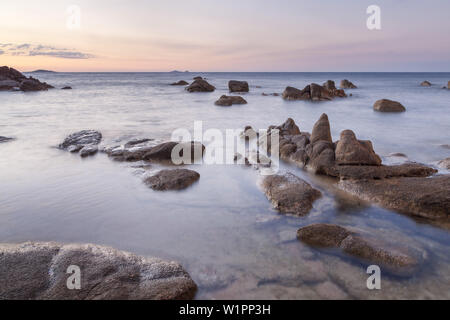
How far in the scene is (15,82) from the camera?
139ft

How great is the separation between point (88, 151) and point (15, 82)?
1707 inches

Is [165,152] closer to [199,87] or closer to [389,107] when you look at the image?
[389,107]

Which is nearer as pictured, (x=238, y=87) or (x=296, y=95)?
(x=296, y=95)

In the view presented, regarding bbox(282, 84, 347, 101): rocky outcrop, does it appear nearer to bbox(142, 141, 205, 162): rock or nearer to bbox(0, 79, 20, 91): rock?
bbox(142, 141, 205, 162): rock

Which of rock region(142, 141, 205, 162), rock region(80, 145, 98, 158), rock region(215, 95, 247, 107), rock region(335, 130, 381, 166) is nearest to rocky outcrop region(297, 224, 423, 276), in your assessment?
rock region(335, 130, 381, 166)

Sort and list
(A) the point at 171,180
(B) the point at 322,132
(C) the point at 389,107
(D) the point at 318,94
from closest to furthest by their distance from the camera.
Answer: (A) the point at 171,180
(B) the point at 322,132
(C) the point at 389,107
(D) the point at 318,94

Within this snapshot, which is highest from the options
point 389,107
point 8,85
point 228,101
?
point 8,85

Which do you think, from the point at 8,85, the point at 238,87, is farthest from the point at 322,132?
the point at 8,85

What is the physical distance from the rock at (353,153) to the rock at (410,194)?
734 mm

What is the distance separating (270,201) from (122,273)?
10.9 feet

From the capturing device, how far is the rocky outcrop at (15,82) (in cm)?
3941

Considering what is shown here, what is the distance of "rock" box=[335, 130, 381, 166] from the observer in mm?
7184
